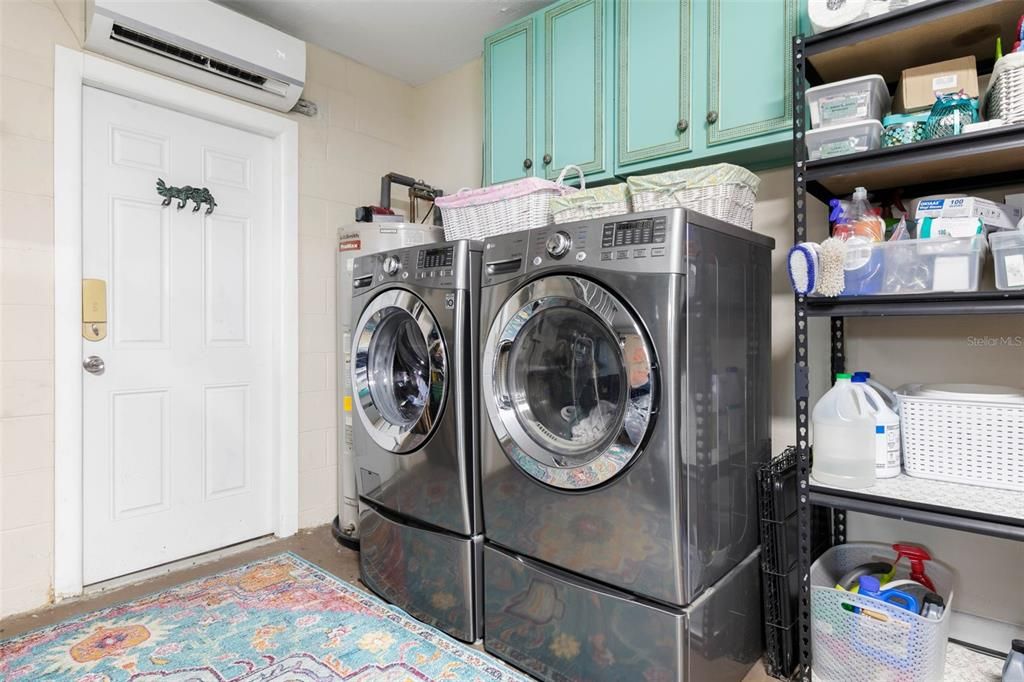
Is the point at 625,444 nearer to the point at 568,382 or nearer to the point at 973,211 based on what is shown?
A: the point at 568,382

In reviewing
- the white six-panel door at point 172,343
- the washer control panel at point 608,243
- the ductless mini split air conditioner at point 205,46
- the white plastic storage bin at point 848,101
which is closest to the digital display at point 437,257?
the washer control panel at point 608,243

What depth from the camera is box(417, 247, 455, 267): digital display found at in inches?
73.9

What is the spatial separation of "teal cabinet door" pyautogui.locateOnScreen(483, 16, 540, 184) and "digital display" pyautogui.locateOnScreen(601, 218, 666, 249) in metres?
1.05

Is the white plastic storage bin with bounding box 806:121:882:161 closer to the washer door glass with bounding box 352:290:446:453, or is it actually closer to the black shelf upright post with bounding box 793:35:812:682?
the black shelf upright post with bounding box 793:35:812:682

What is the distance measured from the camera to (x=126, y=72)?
2334 mm

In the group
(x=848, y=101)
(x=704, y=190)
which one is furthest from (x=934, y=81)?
(x=704, y=190)

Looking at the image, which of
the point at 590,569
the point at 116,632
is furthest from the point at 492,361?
the point at 116,632

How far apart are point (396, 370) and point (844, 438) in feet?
5.12

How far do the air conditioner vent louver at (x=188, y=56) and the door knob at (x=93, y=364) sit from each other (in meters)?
1.28

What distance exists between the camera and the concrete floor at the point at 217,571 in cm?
204

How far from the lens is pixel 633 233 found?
1445 millimetres

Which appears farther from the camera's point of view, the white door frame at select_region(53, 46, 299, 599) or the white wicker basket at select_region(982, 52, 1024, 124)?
the white door frame at select_region(53, 46, 299, 599)

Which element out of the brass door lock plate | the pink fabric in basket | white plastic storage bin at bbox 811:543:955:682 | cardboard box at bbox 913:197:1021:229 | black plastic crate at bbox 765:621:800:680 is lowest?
black plastic crate at bbox 765:621:800:680

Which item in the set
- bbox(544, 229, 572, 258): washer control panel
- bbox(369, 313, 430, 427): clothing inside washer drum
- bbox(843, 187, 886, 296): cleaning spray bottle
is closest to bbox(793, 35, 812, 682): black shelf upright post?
bbox(843, 187, 886, 296): cleaning spray bottle
